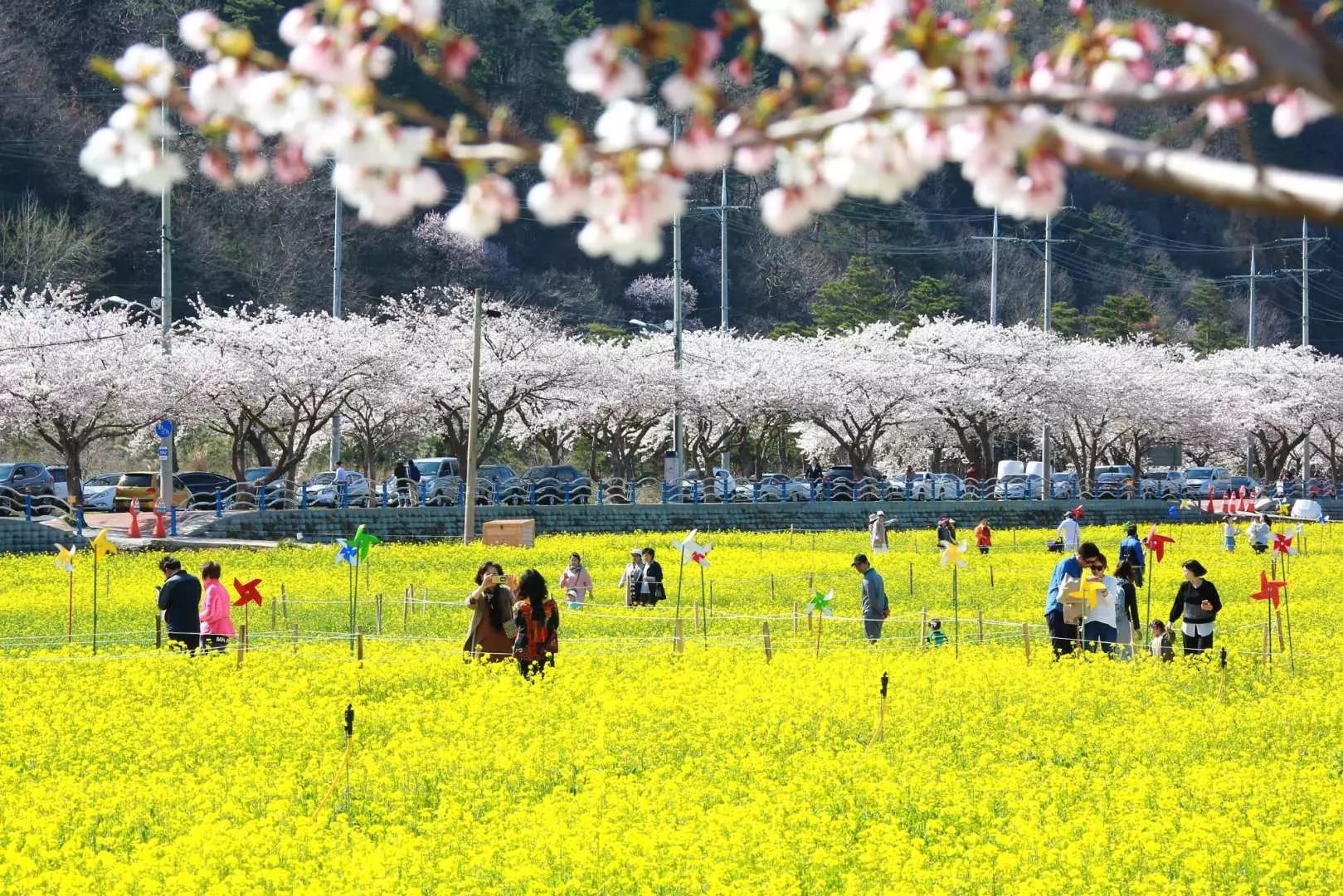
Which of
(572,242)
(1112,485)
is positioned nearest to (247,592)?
(1112,485)

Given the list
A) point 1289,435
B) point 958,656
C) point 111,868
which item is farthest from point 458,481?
point 1289,435

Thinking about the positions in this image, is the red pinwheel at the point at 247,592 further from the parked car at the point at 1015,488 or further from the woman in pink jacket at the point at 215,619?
the parked car at the point at 1015,488

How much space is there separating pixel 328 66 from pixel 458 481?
48.1 metres

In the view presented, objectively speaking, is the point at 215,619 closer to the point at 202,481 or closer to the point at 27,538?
the point at 27,538

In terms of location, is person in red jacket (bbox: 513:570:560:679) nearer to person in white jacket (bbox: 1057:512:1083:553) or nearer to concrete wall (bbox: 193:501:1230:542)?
person in white jacket (bbox: 1057:512:1083:553)

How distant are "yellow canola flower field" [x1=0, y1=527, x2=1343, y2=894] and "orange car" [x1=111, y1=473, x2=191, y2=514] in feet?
77.1

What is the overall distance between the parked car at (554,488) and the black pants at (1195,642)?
32993mm

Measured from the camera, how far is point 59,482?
182 ft

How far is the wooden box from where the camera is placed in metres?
43.2

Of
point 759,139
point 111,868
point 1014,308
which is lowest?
point 111,868

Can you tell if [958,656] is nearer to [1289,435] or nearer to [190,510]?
[190,510]

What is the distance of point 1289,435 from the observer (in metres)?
90.8

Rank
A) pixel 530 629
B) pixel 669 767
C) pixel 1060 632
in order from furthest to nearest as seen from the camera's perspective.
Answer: pixel 1060 632
pixel 530 629
pixel 669 767

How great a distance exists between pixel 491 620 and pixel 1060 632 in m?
6.64
